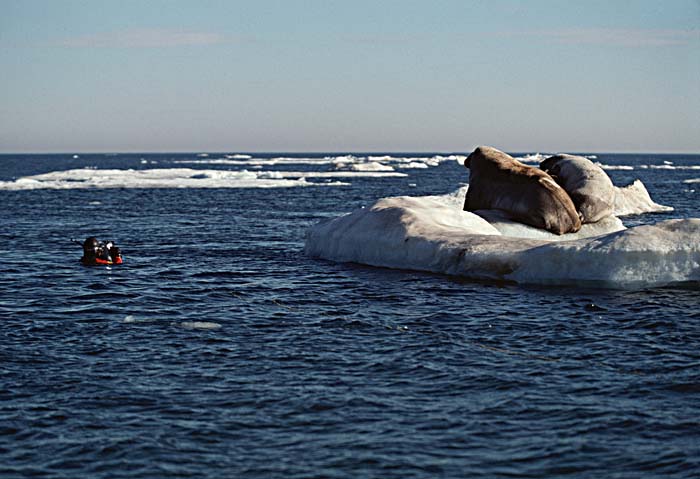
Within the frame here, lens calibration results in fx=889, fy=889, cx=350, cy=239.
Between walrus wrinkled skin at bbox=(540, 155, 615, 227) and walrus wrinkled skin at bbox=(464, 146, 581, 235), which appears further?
walrus wrinkled skin at bbox=(540, 155, 615, 227)

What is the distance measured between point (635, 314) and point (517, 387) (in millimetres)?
5291

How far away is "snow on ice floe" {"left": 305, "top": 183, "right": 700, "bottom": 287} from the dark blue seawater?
46 cm

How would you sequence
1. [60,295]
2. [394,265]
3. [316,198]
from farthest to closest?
[316,198]
[394,265]
[60,295]

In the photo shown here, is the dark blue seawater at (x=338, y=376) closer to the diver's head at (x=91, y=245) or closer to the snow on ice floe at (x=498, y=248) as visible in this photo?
the snow on ice floe at (x=498, y=248)

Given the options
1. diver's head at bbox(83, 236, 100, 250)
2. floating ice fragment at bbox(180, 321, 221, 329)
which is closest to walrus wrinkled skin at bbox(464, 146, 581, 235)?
diver's head at bbox(83, 236, 100, 250)

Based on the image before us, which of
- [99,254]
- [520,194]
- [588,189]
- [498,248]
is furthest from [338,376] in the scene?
[588,189]

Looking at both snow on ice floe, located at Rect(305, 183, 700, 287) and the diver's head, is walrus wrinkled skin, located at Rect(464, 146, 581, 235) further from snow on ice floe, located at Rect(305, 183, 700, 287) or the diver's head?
the diver's head

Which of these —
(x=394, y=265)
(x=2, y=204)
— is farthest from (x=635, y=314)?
(x=2, y=204)

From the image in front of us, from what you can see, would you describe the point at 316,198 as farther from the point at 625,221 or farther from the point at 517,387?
the point at 517,387

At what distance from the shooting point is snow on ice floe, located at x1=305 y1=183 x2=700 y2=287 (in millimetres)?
17766

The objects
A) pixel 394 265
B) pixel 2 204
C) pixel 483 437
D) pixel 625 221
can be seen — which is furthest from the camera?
pixel 2 204

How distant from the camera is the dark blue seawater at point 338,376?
29.2 feet

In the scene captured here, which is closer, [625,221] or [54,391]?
[54,391]

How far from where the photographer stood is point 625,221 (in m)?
38.7
